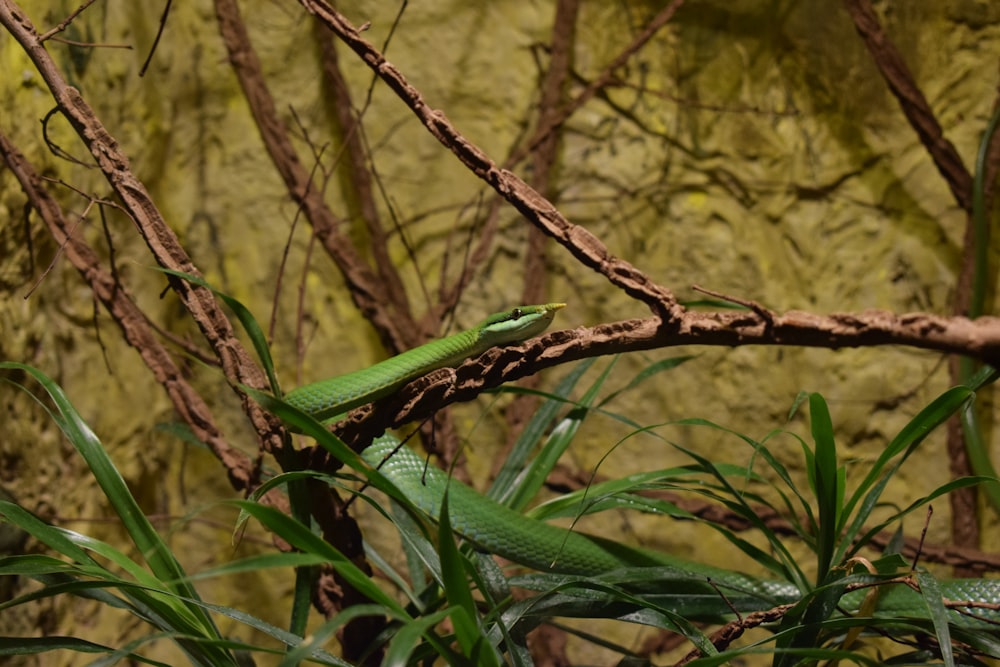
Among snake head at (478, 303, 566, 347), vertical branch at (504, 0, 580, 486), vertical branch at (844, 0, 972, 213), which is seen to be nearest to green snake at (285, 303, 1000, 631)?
snake head at (478, 303, 566, 347)

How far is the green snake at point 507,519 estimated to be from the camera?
1.61 m

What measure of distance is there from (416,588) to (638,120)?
6.14ft

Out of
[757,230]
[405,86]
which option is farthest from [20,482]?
[757,230]

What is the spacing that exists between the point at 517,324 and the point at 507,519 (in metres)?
0.43

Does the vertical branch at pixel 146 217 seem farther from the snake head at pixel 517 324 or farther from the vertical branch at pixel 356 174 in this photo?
the vertical branch at pixel 356 174

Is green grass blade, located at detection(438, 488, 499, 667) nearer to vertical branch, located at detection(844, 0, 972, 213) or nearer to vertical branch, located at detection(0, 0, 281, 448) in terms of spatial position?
vertical branch, located at detection(0, 0, 281, 448)

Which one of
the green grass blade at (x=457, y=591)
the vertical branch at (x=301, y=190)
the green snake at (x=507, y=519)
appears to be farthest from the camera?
the vertical branch at (x=301, y=190)

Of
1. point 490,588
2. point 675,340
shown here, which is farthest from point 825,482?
point 490,588

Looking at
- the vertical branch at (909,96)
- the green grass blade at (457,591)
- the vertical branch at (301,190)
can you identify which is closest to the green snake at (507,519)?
the green grass blade at (457,591)

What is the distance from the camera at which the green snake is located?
1.61 metres

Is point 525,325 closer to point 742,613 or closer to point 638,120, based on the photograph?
point 742,613

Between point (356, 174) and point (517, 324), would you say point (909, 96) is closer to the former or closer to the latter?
point (517, 324)

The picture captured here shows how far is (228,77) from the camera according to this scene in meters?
2.81

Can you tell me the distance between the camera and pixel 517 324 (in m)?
1.73
